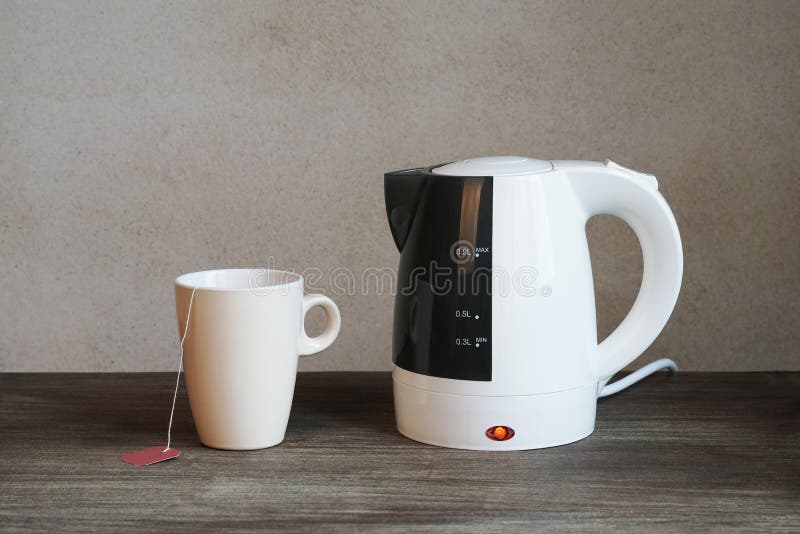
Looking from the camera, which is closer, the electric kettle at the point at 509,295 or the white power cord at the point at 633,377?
the electric kettle at the point at 509,295

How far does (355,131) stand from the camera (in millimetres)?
1040

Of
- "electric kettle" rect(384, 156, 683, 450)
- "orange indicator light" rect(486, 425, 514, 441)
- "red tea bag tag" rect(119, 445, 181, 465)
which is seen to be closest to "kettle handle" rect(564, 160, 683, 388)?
"electric kettle" rect(384, 156, 683, 450)

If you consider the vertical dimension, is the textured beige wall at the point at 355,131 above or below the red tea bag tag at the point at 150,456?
above

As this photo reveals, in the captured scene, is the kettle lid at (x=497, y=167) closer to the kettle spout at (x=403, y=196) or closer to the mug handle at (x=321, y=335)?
the kettle spout at (x=403, y=196)

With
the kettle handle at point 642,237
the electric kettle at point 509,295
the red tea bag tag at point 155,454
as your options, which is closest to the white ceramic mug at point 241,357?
the red tea bag tag at point 155,454

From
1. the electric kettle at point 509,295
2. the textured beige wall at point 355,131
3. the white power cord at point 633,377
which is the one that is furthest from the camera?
the textured beige wall at point 355,131

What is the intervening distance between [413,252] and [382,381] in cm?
25

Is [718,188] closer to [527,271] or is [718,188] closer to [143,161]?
[527,271]

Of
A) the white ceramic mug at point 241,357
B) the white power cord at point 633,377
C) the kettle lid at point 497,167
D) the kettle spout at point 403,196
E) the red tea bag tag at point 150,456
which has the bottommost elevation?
the red tea bag tag at point 150,456

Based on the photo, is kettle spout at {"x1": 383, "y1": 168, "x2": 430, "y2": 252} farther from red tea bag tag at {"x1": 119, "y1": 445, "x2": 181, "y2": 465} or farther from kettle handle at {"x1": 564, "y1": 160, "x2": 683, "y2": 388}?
red tea bag tag at {"x1": 119, "y1": 445, "x2": 181, "y2": 465}

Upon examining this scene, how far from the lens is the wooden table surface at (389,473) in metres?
0.58

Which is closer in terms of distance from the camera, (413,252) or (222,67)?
(413,252)

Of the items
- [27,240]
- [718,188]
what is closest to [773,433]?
[718,188]

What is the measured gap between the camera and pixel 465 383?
698mm
